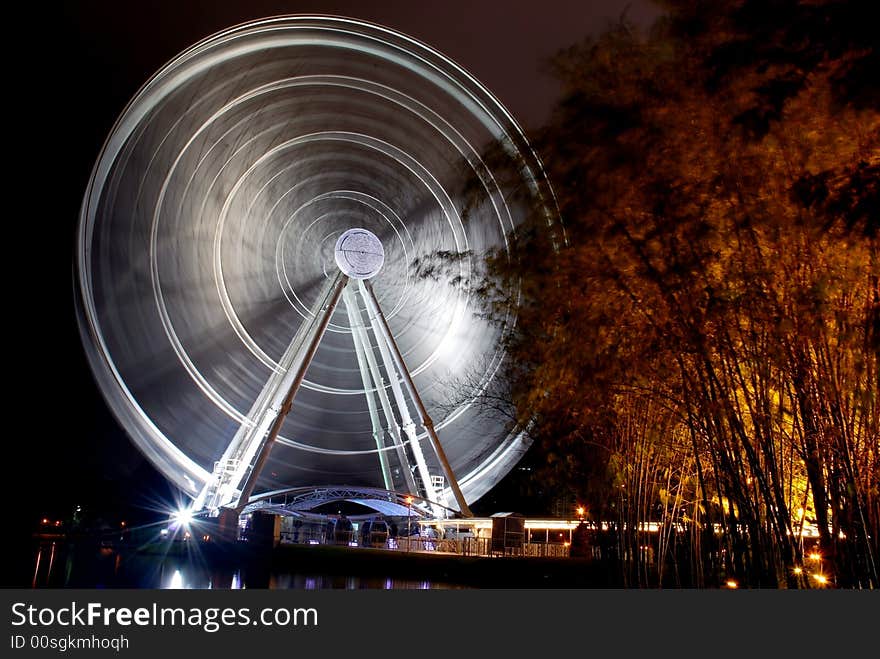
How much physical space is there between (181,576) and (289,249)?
21.3ft

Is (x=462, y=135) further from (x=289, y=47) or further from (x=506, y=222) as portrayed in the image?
(x=289, y=47)

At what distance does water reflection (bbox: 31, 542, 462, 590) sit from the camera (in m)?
11.0

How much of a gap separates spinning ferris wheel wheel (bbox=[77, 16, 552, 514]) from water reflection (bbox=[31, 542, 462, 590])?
138 cm

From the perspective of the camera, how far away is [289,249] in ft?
50.1

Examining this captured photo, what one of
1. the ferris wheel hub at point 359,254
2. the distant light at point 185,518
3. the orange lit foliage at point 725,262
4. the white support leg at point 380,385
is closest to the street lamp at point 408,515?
the white support leg at point 380,385

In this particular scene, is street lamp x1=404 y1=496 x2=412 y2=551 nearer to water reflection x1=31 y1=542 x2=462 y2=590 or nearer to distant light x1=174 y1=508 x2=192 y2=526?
water reflection x1=31 y1=542 x2=462 y2=590

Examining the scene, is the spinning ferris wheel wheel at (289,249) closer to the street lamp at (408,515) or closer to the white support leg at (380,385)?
the white support leg at (380,385)

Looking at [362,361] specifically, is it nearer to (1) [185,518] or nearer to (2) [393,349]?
(2) [393,349]

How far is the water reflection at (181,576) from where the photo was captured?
11.0 m

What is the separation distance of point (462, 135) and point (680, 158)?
978 cm

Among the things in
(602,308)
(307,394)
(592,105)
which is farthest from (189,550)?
(592,105)

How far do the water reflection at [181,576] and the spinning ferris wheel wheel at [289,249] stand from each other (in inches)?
54.5

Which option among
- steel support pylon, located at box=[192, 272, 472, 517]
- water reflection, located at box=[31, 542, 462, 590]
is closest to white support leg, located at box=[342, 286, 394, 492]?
steel support pylon, located at box=[192, 272, 472, 517]

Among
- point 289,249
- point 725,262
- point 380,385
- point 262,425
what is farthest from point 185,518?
point 725,262
